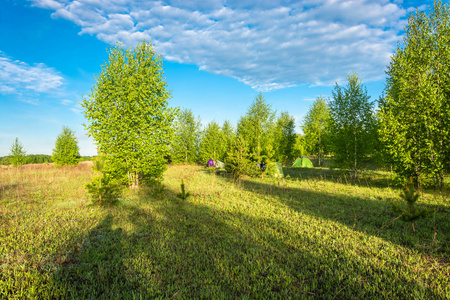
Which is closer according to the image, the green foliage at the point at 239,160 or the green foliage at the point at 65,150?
the green foliage at the point at 239,160

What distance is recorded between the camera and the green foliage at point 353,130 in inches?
674

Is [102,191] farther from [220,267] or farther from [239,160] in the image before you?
[239,160]

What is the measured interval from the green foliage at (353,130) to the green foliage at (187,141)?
21.4 metres

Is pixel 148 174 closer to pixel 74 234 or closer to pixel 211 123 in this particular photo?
pixel 74 234

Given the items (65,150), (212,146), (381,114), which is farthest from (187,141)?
(381,114)

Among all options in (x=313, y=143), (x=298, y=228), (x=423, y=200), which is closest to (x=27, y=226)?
(x=298, y=228)

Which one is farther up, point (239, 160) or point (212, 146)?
point (212, 146)

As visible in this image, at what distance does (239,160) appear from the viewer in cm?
1778

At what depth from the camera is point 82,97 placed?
36.7 ft

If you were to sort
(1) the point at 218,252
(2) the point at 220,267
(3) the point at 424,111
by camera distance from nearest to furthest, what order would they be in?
(2) the point at 220,267
(1) the point at 218,252
(3) the point at 424,111

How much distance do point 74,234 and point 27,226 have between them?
1994 mm

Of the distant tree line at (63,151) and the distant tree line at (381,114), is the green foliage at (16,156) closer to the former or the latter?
the distant tree line at (63,151)

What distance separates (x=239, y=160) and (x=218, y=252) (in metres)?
13.0

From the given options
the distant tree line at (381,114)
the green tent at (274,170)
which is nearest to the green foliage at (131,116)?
the distant tree line at (381,114)
